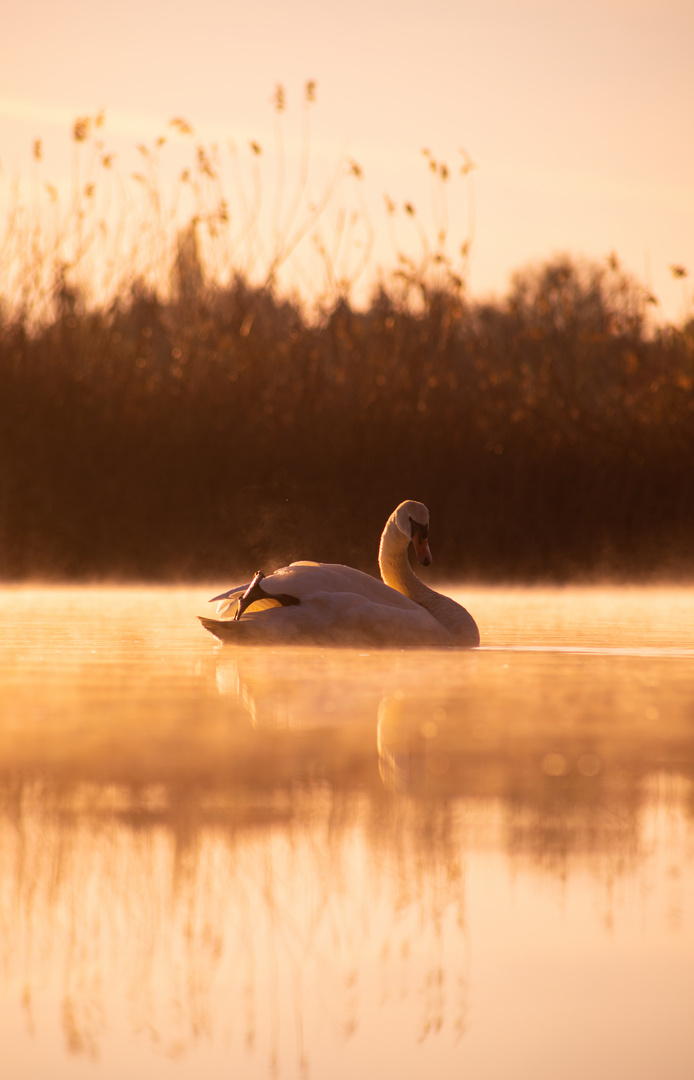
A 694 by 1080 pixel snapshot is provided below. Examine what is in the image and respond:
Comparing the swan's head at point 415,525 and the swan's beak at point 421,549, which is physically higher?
the swan's head at point 415,525

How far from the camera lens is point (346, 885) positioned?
2.81 m

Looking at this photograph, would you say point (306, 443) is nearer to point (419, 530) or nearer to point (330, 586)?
point (419, 530)

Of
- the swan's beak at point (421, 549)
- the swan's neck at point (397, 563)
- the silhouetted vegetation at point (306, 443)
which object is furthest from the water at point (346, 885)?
the silhouetted vegetation at point (306, 443)

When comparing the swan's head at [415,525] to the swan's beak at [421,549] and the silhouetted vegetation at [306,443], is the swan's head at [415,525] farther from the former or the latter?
the silhouetted vegetation at [306,443]

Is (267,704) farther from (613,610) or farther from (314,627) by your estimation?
(613,610)

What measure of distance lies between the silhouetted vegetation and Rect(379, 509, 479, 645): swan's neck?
17.7 feet

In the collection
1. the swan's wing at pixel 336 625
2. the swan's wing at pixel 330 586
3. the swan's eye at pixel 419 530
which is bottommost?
the swan's wing at pixel 336 625

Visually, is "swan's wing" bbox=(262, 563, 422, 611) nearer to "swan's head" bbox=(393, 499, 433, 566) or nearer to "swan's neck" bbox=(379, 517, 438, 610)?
"swan's neck" bbox=(379, 517, 438, 610)

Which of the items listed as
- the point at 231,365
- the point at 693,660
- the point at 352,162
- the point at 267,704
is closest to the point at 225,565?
the point at 231,365

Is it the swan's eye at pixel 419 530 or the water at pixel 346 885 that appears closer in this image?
the water at pixel 346 885

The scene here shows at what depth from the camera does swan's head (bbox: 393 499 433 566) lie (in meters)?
8.41

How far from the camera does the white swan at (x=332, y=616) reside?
289 inches

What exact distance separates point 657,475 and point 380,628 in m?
7.88

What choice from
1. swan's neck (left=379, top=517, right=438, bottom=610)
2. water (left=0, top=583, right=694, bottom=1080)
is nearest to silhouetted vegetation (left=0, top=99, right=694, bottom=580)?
swan's neck (left=379, top=517, right=438, bottom=610)
